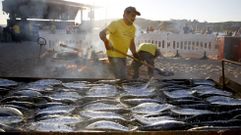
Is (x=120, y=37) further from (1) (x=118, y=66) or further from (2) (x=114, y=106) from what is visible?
(2) (x=114, y=106)

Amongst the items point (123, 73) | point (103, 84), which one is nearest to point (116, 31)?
point (123, 73)

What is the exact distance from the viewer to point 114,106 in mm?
5000

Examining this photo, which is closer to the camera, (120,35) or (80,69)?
(120,35)

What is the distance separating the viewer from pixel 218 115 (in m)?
4.69

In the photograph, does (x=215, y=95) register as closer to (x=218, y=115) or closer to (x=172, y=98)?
(x=172, y=98)

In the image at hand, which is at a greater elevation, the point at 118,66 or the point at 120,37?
the point at 120,37

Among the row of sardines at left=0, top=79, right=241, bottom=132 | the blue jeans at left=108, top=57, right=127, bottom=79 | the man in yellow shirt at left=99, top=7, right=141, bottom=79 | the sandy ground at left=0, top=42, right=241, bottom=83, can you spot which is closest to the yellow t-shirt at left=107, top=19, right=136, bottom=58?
the man in yellow shirt at left=99, top=7, right=141, bottom=79

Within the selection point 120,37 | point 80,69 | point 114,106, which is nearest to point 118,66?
point 120,37

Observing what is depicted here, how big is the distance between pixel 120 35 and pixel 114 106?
11.6 ft

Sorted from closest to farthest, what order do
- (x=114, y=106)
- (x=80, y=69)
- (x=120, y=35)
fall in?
A: (x=114, y=106) → (x=120, y=35) → (x=80, y=69)

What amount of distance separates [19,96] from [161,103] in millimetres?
2278

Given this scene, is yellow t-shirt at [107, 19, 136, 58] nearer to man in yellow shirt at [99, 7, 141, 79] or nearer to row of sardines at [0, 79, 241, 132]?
man in yellow shirt at [99, 7, 141, 79]

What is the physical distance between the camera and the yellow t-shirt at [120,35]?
8172 mm

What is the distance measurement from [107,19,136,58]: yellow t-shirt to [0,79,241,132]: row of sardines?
1635 mm
